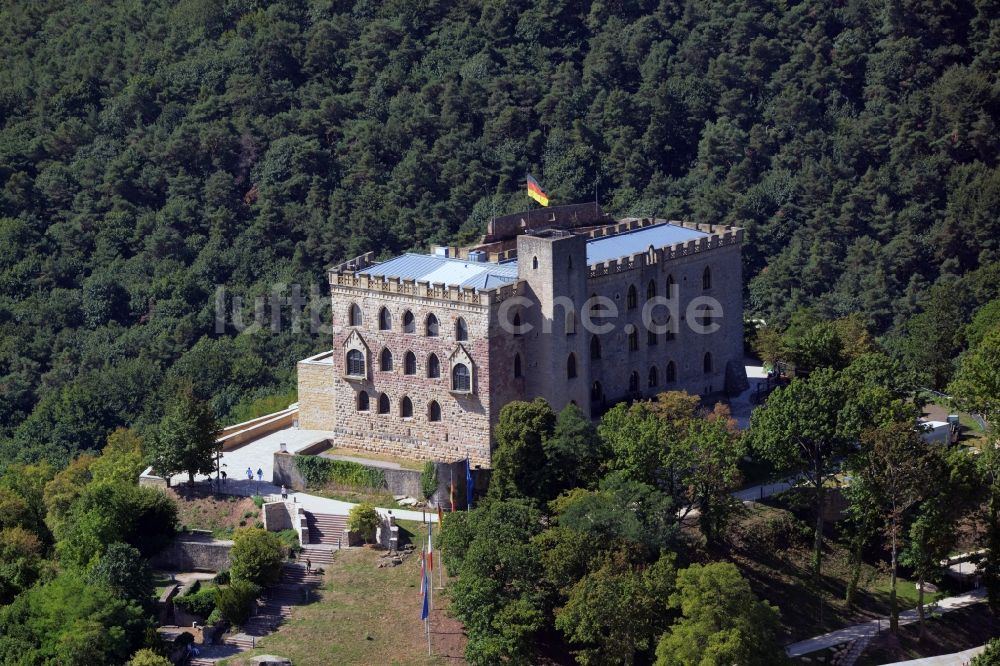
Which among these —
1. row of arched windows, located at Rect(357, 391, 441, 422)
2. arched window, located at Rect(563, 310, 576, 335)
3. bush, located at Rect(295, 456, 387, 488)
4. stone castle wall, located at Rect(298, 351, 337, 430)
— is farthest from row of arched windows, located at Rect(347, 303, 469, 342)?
bush, located at Rect(295, 456, 387, 488)

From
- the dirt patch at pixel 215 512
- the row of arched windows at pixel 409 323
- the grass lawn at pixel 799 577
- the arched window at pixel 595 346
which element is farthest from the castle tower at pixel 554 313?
the dirt patch at pixel 215 512

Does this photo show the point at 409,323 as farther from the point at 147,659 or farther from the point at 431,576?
the point at 147,659

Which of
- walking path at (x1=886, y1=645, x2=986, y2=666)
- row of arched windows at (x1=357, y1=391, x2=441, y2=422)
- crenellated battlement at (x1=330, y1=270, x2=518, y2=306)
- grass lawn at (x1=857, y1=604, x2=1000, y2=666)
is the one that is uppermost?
crenellated battlement at (x1=330, y1=270, x2=518, y2=306)

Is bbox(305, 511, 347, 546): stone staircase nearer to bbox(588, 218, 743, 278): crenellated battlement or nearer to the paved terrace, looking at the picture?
the paved terrace

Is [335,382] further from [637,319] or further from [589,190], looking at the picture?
[589,190]

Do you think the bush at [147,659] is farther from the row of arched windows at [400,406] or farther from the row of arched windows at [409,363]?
the row of arched windows at [409,363]

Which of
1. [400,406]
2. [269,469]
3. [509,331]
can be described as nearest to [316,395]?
[269,469]

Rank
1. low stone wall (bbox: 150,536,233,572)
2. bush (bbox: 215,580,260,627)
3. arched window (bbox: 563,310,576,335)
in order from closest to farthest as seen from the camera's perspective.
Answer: bush (bbox: 215,580,260,627)
low stone wall (bbox: 150,536,233,572)
arched window (bbox: 563,310,576,335)

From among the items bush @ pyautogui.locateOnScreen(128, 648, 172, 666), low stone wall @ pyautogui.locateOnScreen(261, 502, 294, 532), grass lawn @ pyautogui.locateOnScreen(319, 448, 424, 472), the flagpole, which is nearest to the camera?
bush @ pyautogui.locateOnScreen(128, 648, 172, 666)

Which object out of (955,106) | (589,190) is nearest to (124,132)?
(589,190)
